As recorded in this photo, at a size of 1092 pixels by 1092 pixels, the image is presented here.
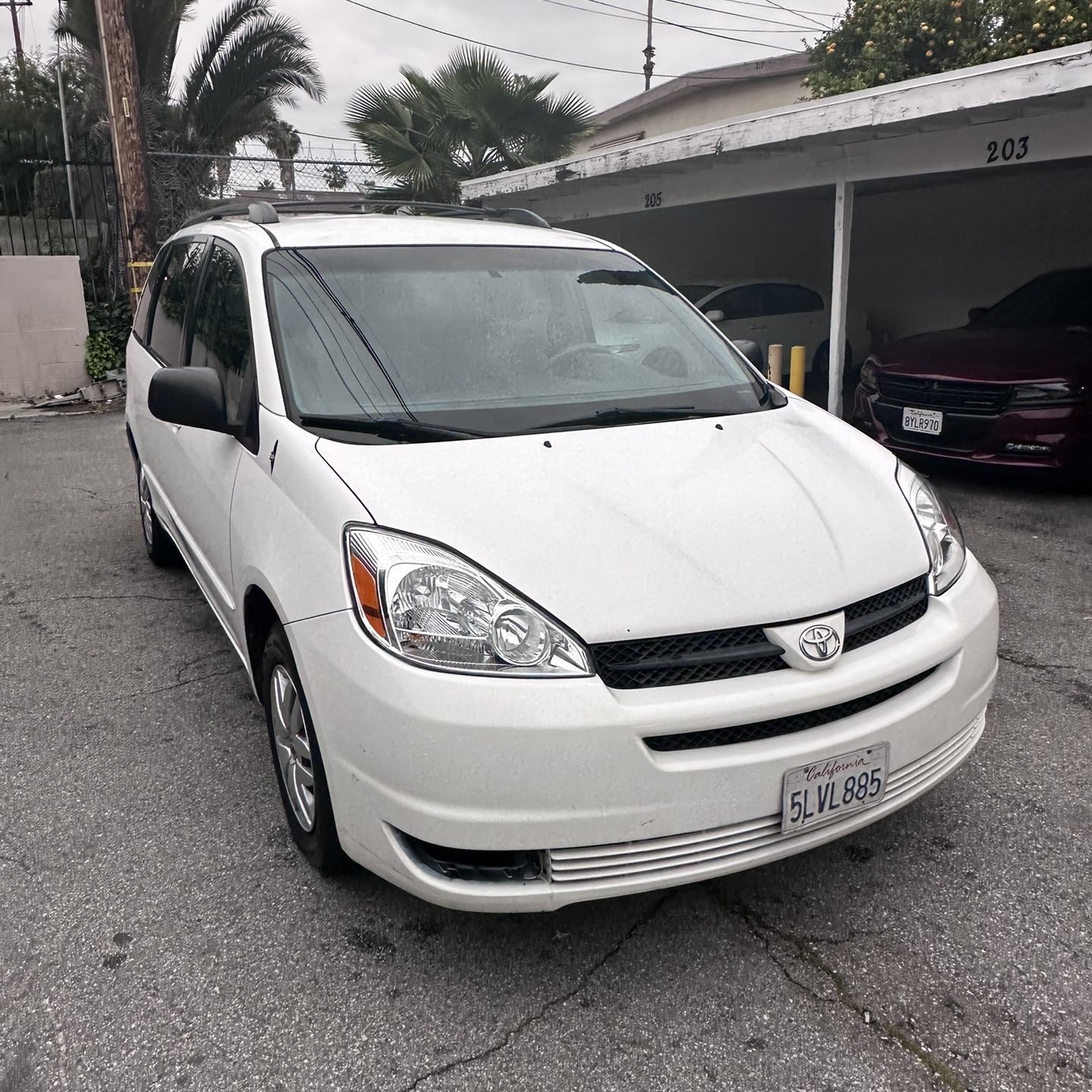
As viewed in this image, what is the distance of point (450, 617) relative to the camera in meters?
2.15

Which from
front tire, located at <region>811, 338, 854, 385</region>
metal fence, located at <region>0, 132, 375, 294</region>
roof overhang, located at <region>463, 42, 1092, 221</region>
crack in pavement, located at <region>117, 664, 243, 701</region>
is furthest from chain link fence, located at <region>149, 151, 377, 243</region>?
crack in pavement, located at <region>117, 664, 243, 701</region>

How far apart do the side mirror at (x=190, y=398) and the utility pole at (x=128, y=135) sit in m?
9.19

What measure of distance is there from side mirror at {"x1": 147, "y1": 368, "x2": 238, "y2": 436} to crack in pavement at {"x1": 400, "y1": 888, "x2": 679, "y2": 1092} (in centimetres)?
182

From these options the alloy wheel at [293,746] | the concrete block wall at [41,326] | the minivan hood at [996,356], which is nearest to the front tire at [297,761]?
the alloy wheel at [293,746]

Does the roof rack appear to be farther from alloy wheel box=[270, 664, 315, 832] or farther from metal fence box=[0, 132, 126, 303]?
metal fence box=[0, 132, 126, 303]

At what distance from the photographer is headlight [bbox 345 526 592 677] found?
2102 millimetres

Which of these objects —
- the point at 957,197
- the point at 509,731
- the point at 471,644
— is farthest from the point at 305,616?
the point at 957,197

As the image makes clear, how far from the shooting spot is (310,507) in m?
2.46

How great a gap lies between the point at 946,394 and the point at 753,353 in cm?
351

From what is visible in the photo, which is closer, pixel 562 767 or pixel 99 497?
pixel 562 767

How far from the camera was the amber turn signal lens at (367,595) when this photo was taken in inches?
85.3

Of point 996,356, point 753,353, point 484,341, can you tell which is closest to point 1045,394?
point 996,356

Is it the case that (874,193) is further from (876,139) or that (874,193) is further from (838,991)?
(838,991)

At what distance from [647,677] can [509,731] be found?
12.7 inches
